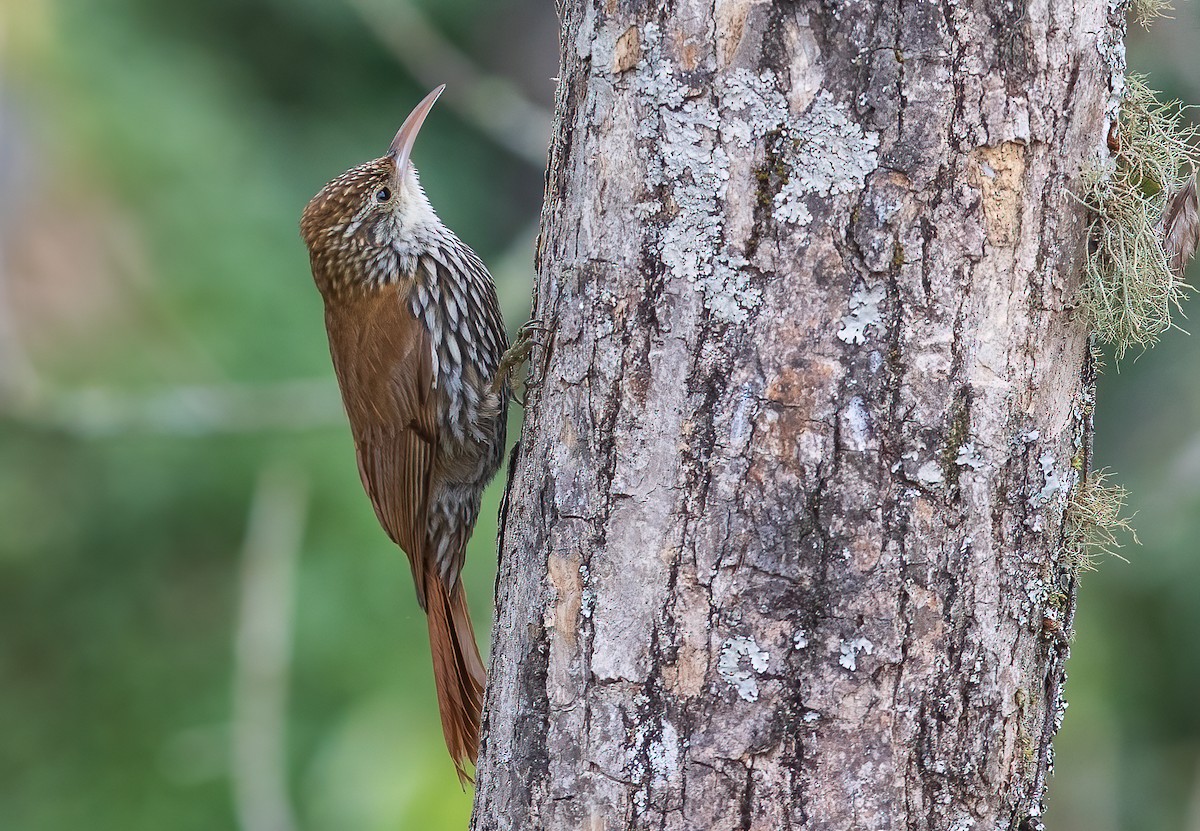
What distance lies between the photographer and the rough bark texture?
1488 millimetres

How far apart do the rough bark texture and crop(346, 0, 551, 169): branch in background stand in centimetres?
241

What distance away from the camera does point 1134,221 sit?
1.58 metres

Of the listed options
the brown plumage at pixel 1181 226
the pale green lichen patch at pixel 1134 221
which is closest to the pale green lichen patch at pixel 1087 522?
the pale green lichen patch at pixel 1134 221

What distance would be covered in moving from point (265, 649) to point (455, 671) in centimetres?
136

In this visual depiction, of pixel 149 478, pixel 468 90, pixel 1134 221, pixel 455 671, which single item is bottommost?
pixel 455 671

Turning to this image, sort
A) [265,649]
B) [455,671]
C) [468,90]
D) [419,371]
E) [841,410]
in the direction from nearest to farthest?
1. [841,410]
2. [455,671]
3. [419,371]
4. [265,649]
5. [468,90]

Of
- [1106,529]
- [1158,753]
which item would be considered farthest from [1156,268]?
[1158,753]

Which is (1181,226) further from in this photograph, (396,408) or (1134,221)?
(396,408)

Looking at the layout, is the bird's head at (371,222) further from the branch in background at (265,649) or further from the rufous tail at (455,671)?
the branch in background at (265,649)

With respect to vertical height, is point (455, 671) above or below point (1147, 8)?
below

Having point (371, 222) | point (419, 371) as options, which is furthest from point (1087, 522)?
point (371, 222)

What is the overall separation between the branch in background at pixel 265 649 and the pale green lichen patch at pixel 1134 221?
278cm

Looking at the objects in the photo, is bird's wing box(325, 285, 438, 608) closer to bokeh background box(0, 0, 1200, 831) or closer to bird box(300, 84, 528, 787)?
bird box(300, 84, 528, 787)

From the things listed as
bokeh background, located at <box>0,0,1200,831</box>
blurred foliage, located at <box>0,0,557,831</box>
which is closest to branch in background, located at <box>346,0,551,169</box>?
bokeh background, located at <box>0,0,1200,831</box>
